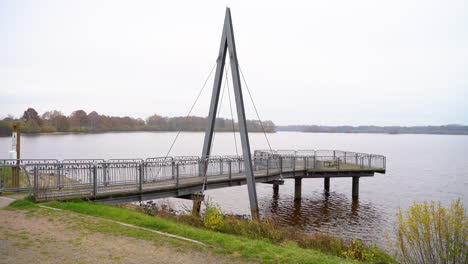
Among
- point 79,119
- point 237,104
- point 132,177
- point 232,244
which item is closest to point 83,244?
point 232,244

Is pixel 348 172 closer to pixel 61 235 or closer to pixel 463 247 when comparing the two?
pixel 463 247

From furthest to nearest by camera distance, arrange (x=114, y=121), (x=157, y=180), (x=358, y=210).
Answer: (x=114, y=121) < (x=358, y=210) < (x=157, y=180)

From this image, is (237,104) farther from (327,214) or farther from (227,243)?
(327,214)

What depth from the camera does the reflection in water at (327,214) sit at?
21.4 m

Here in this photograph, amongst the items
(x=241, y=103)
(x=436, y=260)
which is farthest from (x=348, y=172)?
(x=436, y=260)

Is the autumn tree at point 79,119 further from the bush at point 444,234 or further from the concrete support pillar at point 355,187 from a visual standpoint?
the bush at point 444,234

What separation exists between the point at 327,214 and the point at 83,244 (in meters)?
19.9

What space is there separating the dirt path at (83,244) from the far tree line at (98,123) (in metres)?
111

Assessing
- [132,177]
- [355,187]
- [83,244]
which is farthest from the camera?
[355,187]

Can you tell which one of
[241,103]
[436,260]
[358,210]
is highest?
[241,103]

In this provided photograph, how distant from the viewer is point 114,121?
17312 centimetres

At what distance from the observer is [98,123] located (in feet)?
544

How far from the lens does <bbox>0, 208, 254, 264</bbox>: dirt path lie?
7559 mm

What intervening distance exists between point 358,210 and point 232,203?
9338 millimetres
